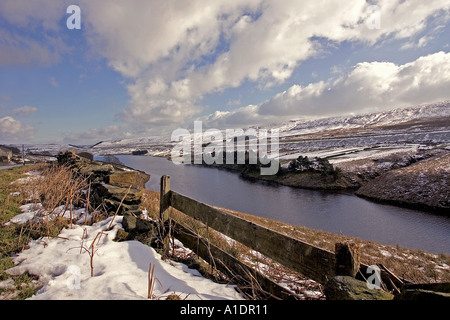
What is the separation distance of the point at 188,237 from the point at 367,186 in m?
37.7

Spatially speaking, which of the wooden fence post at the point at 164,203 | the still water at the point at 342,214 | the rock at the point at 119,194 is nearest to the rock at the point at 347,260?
the wooden fence post at the point at 164,203

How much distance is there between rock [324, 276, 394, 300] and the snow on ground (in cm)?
160

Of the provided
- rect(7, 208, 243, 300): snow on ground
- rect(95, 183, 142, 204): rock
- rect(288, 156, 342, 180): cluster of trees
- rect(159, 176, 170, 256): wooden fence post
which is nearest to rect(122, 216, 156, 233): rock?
rect(159, 176, 170, 256): wooden fence post

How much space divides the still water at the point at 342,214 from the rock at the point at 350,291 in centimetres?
1884

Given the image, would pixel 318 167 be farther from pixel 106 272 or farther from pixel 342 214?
pixel 106 272

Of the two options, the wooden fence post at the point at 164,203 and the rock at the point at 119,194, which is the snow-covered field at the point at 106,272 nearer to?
the wooden fence post at the point at 164,203

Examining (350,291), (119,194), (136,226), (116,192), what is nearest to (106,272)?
(136,226)

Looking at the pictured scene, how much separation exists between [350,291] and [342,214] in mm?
25458

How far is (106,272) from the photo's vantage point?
12.2 ft

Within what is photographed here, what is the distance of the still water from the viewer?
733 inches

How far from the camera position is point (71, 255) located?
426cm

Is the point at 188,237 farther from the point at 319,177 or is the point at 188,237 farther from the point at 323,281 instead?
the point at 319,177

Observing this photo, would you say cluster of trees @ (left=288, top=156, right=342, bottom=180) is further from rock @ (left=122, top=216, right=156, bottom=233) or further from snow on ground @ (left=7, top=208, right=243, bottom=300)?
snow on ground @ (left=7, top=208, right=243, bottom=300)

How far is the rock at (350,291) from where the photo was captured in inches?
89.7
